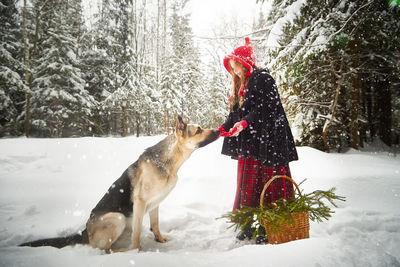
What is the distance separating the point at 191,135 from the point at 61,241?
1783mm

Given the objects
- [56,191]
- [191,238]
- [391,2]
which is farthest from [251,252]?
[391,2]

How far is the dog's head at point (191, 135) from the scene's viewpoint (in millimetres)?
2502

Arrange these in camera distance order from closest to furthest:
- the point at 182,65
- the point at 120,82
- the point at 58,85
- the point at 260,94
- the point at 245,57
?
the point at 260,94 → the point at 245,57 → the point at 58,85 → the point at 120,82 → the point at 182,65

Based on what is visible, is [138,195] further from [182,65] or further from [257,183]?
[182,65]

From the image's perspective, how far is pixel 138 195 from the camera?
7.57 feet

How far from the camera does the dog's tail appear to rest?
1999mm

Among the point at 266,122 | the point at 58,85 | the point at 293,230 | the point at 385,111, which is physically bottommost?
the point at 293,230

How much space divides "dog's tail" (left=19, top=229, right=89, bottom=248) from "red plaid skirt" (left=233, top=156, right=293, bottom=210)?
1823 mm

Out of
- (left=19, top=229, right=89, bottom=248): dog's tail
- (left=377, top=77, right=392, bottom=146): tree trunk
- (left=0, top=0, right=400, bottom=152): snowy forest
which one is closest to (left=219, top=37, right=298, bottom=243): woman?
(left=19, top=229, right=89, bottom=248): dog's tail

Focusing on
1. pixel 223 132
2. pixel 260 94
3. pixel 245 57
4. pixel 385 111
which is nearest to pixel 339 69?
pixel 385 111

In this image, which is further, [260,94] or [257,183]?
[257,183]

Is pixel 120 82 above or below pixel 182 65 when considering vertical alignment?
below

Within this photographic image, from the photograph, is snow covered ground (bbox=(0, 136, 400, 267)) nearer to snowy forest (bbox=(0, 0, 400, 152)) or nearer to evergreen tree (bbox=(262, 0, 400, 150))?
evergreen tree (bbox=(262, 0, 400, 150))

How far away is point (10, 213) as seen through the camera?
119 inches
